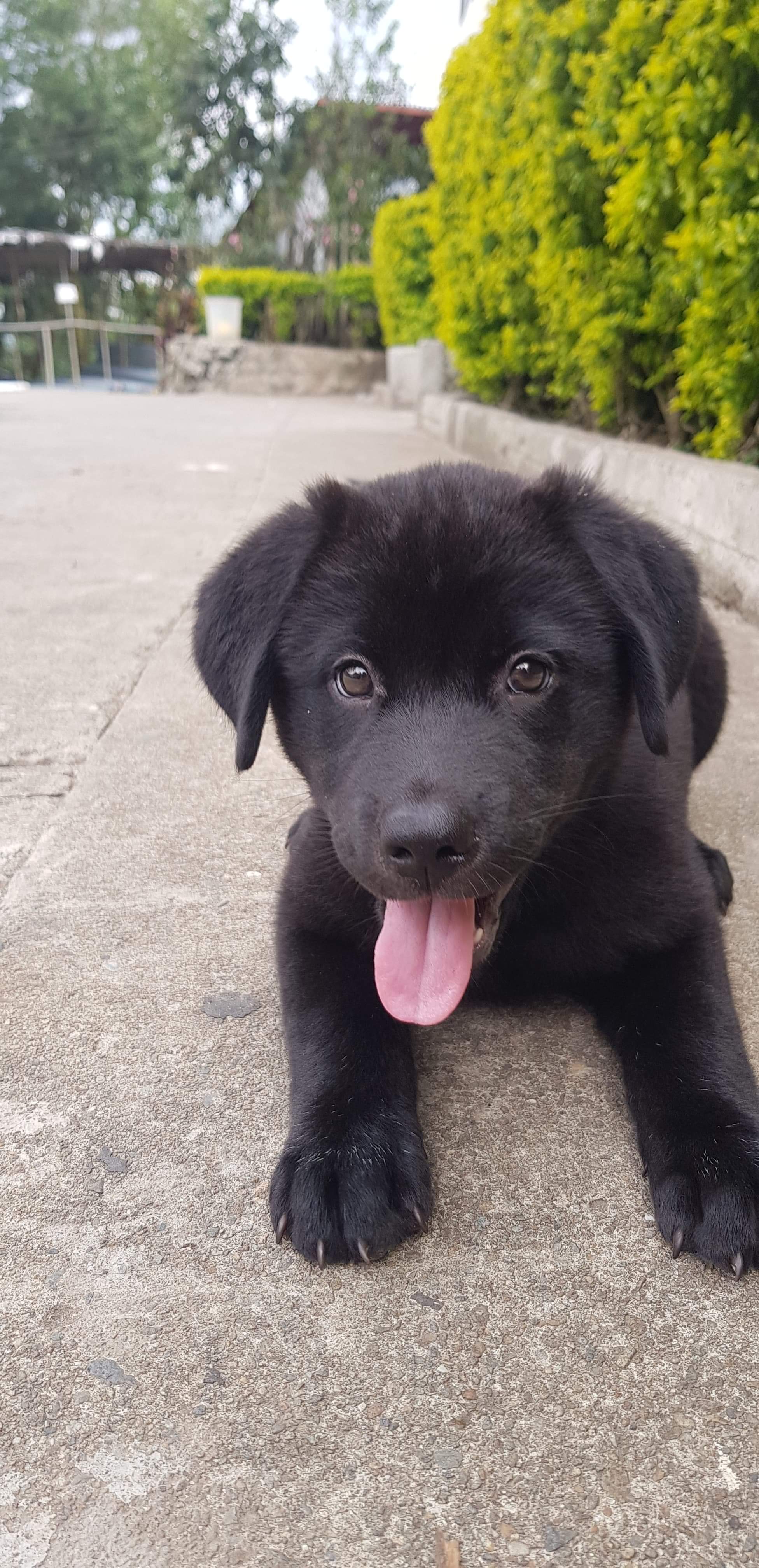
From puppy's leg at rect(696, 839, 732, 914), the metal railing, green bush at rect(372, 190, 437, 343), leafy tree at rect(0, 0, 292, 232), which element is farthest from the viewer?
leafy tree at rect(0, 0, 292, 232)

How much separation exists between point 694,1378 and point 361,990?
0.74 metres

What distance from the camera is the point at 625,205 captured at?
4.87 metres

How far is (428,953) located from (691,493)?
136 inches

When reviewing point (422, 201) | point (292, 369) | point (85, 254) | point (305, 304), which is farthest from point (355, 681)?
point (85, 254)

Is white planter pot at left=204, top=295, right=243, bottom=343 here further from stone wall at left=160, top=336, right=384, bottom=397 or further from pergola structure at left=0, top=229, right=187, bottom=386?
pergola structure at left=0, top=229, right=187, bottom=386

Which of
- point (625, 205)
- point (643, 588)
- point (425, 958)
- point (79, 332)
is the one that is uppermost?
point (625, 205)

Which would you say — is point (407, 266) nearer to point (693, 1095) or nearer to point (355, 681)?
point (355, 681)

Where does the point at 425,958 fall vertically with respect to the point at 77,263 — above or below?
below

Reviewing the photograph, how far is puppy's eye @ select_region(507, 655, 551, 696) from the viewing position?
175 cm

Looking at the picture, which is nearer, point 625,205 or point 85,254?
point 625,205

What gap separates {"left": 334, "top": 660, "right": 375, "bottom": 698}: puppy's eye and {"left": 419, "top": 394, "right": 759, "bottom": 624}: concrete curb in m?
1.52

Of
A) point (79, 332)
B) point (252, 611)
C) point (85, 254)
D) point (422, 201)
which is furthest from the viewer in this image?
point (79, 332)

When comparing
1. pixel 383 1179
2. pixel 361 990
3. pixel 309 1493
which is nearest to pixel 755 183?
pixel 361 990

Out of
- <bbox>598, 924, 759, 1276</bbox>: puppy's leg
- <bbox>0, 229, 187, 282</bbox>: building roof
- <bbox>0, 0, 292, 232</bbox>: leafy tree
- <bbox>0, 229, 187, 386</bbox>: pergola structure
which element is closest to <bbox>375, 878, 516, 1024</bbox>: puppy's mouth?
<bbox>598, 924, 759, 1276</bbox>: puppy's leg
